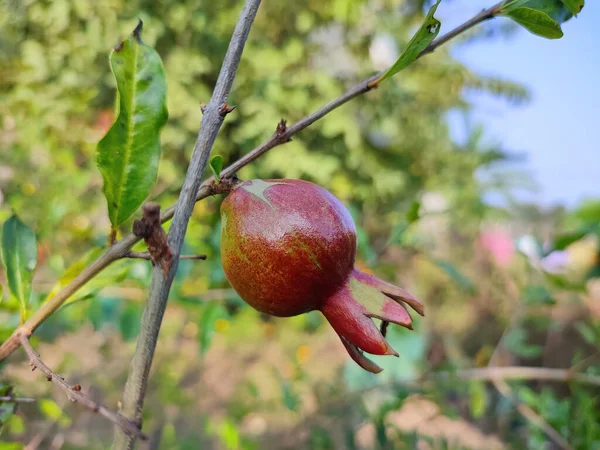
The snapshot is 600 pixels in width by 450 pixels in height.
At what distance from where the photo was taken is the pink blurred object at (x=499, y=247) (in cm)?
341

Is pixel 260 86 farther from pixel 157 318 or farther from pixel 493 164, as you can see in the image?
pixel 157 318

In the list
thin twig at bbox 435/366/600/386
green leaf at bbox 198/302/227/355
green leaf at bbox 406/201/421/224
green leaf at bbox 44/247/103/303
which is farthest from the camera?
thin twig at bbox 435/366/600/386

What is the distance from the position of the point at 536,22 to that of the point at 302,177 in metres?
3.04

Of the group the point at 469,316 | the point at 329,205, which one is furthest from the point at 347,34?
the point at 329,205

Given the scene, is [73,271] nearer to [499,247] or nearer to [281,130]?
[281,130]

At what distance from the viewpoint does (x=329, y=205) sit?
349 millimetres

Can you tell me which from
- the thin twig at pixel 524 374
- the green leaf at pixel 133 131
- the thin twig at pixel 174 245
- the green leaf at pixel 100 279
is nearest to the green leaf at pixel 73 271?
the green leaf at pixel 100 279

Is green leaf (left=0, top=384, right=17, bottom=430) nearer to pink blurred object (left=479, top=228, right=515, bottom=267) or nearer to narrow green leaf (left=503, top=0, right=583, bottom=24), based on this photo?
narrow green leaf (left=503, top=0, right=583, bottom=24)

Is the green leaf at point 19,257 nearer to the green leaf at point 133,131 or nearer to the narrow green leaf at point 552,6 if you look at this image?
the green leaf at point 133,131

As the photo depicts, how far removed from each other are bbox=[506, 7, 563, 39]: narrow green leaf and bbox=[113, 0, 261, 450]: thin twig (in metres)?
0.21

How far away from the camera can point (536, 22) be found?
381 millimetres

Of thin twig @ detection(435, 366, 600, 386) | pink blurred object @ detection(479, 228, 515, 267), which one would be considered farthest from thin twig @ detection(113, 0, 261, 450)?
pink blurred object @ detection(479, 228, 515, 267)

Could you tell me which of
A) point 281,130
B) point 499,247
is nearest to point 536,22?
point 281,130

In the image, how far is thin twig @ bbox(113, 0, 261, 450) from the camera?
0.27 m
